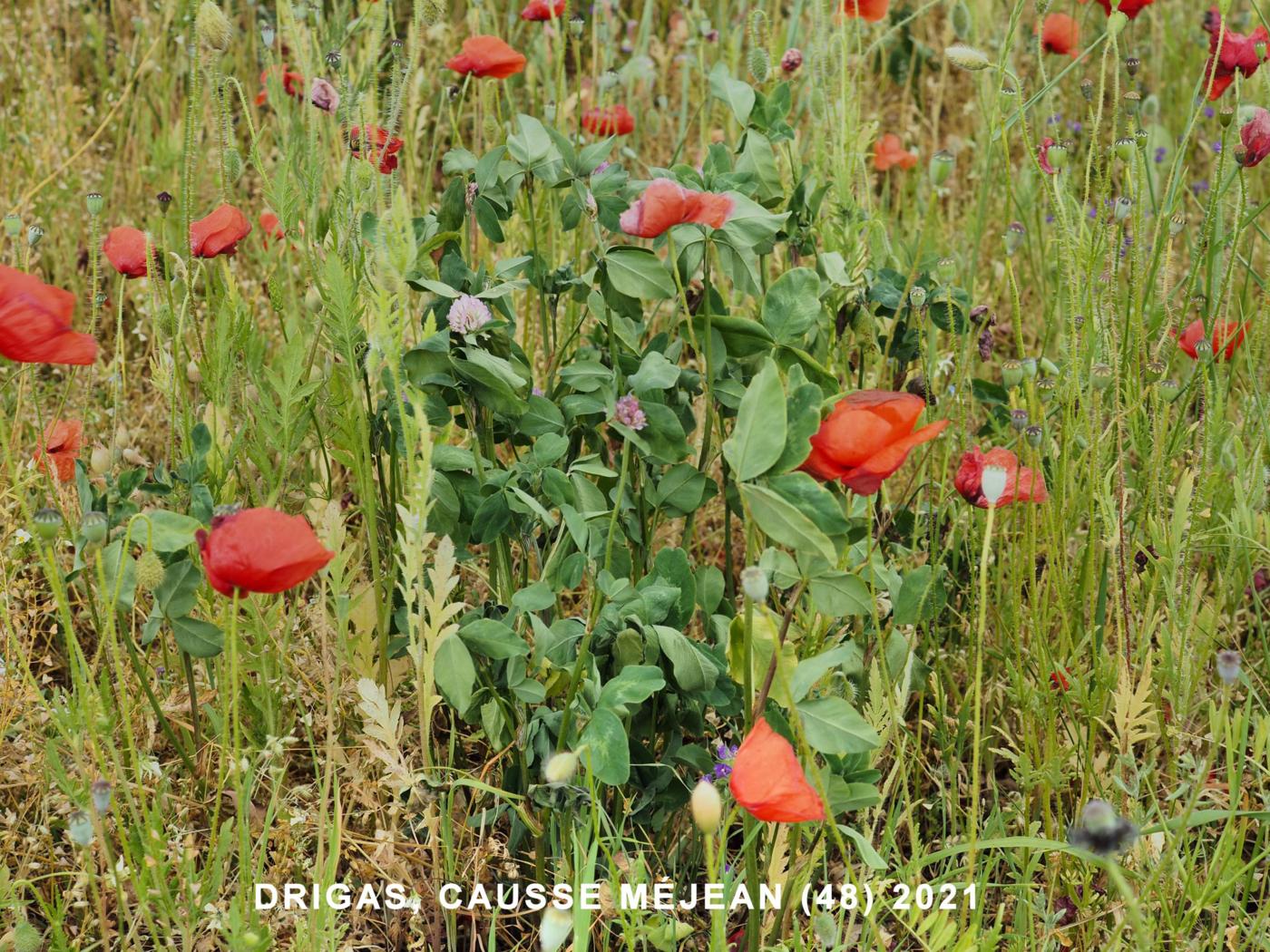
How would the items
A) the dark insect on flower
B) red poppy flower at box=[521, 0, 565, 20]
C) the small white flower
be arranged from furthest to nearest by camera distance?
red poppy flower at box=[521, 0, 565, 20] → the small white flower → the dark insect on flower

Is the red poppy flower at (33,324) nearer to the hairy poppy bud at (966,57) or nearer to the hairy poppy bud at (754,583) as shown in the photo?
the hairy poppy bud at (754,583)

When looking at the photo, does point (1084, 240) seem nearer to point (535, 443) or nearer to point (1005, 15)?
point (535, 443)

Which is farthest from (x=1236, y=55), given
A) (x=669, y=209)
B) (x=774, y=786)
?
(x=774, y=786)

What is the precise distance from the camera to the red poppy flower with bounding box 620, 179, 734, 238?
3.75 feet

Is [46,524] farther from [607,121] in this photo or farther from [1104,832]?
[607,121]

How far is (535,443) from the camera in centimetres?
125

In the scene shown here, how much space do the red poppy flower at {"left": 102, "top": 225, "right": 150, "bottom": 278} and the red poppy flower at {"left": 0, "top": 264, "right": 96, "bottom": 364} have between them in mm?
375

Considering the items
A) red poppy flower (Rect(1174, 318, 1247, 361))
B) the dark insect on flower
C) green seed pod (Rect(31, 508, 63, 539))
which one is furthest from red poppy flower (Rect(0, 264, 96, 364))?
red poppy flower (Rect(1174, 318, 1247, 361))

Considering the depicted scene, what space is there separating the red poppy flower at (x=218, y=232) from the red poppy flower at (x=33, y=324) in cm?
34

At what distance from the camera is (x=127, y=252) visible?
146cm

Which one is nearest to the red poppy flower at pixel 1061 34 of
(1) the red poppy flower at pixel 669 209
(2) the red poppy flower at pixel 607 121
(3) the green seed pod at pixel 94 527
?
(2) the red poppy flower at pixel 607 121

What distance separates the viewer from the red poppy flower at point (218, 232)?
1417mm

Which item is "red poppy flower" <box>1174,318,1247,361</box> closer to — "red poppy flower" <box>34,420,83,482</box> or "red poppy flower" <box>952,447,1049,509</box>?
"red poppy flower" <box>952,447,1049,509</box>

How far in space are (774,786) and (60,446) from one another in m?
0.93
